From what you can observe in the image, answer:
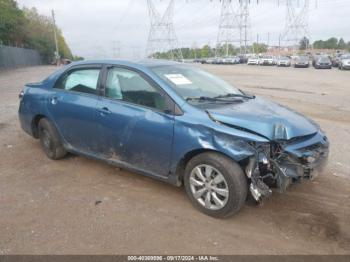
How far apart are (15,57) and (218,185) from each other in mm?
50558

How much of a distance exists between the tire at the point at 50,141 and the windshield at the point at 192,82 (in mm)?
1984

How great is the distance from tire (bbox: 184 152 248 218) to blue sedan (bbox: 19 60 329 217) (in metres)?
0.01

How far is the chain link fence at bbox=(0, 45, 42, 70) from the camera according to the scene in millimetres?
40241

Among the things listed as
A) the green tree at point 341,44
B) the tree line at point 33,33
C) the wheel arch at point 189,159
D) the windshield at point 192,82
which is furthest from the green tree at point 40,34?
the green tree at point 341,44

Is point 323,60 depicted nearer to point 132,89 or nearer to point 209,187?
point 132,89

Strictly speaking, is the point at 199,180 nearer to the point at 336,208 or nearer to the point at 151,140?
the point at 151,140

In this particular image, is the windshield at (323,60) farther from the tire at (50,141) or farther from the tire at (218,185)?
the tire at (218,185)

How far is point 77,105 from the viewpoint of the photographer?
4949 mm

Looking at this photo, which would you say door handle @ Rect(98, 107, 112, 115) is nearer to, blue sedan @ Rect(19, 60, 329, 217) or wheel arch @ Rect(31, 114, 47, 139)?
blue sedan @ Rect(19, 60, 329, 217)

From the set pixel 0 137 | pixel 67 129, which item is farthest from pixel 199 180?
pixel 0 137

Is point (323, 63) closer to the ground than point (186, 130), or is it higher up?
closer to the ground

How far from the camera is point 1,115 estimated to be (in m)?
9.55

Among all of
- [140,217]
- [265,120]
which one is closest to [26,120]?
[140,217]

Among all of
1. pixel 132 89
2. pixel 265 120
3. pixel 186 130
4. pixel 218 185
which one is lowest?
→ pixel 218 185
